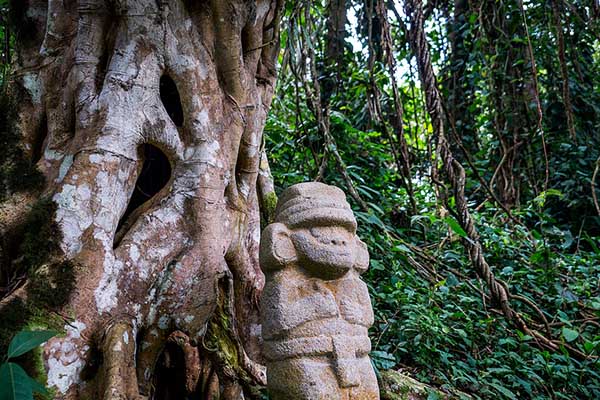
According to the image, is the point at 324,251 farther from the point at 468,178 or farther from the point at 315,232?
the point at 468,178

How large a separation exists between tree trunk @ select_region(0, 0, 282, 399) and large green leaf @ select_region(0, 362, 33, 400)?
575 millimetres

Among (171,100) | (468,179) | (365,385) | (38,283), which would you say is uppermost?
(171,100)

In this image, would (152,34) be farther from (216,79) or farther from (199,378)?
(199,378)

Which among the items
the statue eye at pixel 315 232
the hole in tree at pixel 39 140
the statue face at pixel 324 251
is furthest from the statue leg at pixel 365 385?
the hole in tree at pixel 39 140

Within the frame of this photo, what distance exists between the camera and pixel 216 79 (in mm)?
3176

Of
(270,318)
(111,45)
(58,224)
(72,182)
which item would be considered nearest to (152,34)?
(111,45)

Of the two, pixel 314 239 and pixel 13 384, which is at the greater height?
pixel 314 239

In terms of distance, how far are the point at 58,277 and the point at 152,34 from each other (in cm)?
134

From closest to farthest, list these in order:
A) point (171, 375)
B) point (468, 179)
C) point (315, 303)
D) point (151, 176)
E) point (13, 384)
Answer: point (13, 384) < point (315, 303) < point (171, 375) < point (151, 176) < point (468, 179)

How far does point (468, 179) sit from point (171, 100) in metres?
4.40

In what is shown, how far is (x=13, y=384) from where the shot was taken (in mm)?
1629

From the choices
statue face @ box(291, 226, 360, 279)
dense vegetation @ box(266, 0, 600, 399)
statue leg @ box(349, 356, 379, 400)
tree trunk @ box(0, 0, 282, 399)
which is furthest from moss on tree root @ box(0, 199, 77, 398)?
dense vegetation @ box(266, 0, 600, 399)

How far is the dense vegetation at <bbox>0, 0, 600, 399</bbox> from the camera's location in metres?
3.85

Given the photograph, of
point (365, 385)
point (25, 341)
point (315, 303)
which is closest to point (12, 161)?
point (25, 341)
